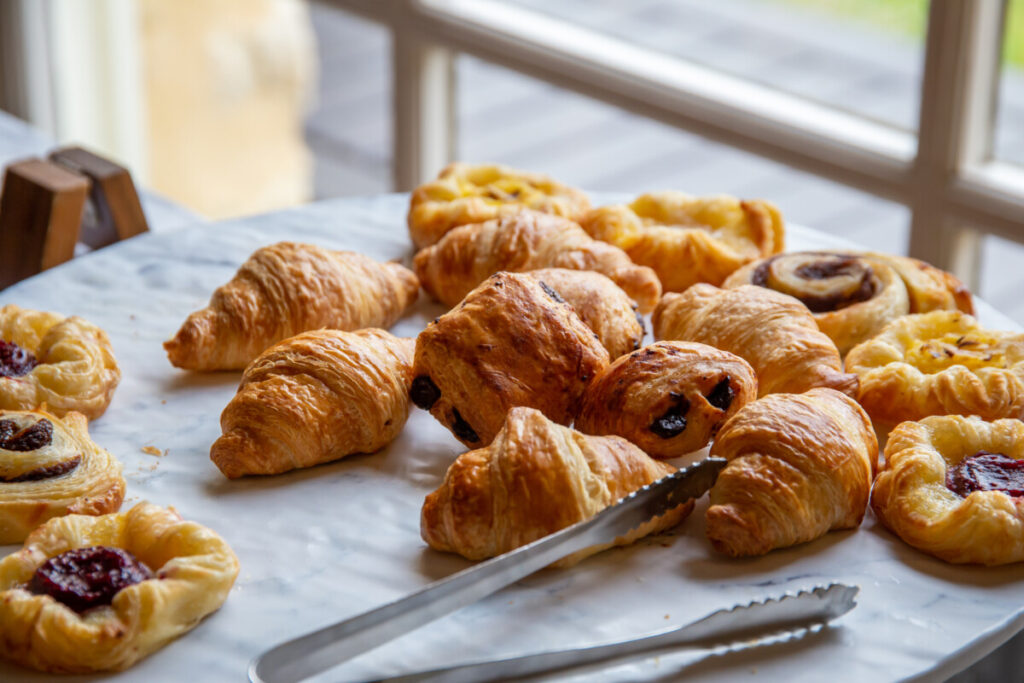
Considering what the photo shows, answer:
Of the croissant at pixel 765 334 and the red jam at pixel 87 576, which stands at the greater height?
the croissant at pixel 765 334

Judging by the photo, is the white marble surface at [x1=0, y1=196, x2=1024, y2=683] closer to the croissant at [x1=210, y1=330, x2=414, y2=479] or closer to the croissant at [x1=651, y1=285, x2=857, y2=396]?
the croissant at [x1=210, y1=330, x2=414, y2=479]

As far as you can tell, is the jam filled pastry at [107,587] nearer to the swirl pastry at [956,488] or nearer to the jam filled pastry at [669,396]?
the jam filled pastry at [669,396]

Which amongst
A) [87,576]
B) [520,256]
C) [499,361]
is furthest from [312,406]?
[520,256]

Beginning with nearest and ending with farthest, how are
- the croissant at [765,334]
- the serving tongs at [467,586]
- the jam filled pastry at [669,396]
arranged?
the serving tongs at [467,586]
the jam filled pastry at [669,396]
the croissant at [765,334]

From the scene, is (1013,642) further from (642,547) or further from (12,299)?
(12,299)

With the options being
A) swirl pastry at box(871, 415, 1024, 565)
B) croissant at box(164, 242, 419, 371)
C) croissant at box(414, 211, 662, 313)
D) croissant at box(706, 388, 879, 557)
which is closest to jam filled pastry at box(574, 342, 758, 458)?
croissant at box(706, 388, 879, 557)

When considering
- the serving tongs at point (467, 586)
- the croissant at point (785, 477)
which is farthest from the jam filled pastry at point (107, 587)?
the croissant at point (785, 477)
